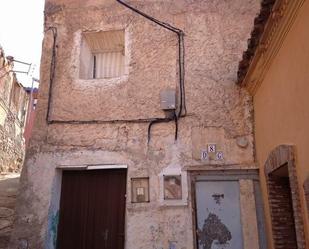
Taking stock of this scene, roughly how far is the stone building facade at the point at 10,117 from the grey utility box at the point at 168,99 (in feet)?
22.7

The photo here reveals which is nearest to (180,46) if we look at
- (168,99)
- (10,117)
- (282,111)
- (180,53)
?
(180,53)

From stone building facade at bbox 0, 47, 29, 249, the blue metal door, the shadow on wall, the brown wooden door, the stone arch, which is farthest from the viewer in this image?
stone building facade at bbox 0, 47, 29, 249

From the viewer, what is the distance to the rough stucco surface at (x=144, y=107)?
571 centimetres

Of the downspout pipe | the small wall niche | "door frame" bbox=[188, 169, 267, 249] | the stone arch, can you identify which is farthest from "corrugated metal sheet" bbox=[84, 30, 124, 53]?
the stone arch

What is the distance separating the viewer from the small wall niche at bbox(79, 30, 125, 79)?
6.78m

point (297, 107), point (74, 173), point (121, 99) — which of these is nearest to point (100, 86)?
point (121, 99)

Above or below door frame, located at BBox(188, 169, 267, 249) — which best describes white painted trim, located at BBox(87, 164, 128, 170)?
above

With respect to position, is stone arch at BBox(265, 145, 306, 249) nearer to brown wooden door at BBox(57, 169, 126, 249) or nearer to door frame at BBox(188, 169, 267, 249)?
door frame at BBox(188, 169, 267, 249)

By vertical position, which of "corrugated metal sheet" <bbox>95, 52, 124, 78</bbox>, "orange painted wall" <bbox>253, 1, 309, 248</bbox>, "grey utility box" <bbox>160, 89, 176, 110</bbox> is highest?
"corrugated metal sheet" <bbox>95, 52, 124, 78</bbox>

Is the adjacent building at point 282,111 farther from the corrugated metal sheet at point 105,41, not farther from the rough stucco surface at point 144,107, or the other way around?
the corrugated metal sheet at point 105,41

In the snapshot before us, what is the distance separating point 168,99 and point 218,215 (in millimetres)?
2006

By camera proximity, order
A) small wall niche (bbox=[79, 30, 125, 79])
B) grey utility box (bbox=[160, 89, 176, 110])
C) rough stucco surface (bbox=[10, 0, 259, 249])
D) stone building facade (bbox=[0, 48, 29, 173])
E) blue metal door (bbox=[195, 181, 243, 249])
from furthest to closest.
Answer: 1. stone building facade (bbox=[0, 48, 29, 173])
2. small wall niche (bbox=[79, 30, 125, 79])
3. grey utility box (bbox=[160, 89, 176, 110])
4. rough stucco surface (bbox=[10, 0, 259, 249])
5. blue metal door (bbox=[195, 181, 243, 249])

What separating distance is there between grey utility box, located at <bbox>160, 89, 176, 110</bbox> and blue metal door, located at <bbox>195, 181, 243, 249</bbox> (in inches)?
51.9

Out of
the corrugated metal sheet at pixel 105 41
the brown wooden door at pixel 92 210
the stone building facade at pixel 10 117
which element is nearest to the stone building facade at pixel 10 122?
the stone building facade at pixel 10 117
